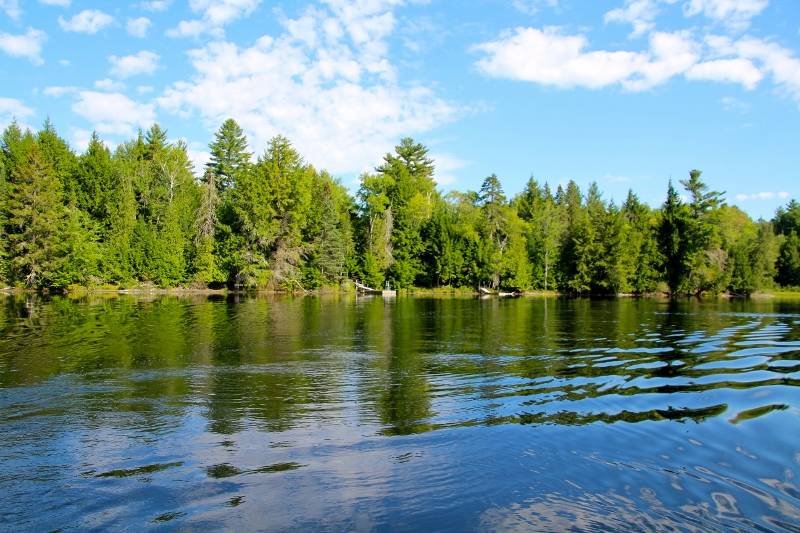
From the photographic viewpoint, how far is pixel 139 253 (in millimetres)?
75062

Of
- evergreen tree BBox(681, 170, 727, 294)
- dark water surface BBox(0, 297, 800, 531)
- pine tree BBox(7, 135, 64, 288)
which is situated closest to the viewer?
dark water surface BBox(0, 297, 800, 531)

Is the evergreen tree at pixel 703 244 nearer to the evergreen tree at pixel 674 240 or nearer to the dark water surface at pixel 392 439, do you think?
the evergreen tree at pixel 674 240

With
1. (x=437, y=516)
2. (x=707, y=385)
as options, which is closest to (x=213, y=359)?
(x=437, y=516)

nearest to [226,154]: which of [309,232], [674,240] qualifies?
[309,232]

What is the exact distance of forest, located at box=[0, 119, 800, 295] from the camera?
69.6 metres

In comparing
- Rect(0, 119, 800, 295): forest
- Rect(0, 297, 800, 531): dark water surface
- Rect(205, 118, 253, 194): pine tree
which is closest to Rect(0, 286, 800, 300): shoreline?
Rect(0, 119, 800, 295): forest

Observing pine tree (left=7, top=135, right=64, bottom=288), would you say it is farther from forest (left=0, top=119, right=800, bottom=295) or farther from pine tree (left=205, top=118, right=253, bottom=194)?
pine tree (left=205, top=118, right=253, bottom=194)

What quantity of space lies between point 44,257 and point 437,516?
229ft

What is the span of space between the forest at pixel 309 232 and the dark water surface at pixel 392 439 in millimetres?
56188

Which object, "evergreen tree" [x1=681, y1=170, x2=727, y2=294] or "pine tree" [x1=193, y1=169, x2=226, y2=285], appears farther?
"evergreen tree" [x1=681, y1=170, x2=727, y2=294]

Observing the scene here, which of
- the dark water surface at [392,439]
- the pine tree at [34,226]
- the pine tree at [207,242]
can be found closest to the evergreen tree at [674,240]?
the pine tree at [207,242]

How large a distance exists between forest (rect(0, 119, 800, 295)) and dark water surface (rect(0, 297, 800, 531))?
56188mm

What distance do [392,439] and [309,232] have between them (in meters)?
78.7

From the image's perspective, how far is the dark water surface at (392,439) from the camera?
7281 millimetres
